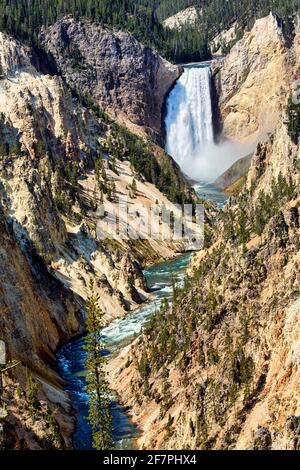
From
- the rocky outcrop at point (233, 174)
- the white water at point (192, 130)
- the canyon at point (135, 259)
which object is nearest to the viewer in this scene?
the canyon at point (135, 259)

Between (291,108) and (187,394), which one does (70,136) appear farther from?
(187,394)

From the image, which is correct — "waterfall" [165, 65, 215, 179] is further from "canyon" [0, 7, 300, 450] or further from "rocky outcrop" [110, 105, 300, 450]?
"rocky outcrop" [110, 105, 300, 450]

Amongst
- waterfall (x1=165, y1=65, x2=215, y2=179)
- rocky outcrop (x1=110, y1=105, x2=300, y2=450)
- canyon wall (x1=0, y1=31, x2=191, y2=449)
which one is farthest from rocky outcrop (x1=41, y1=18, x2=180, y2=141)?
rocky outcrop (x1=110, y1=105, x2=300, y2=450)

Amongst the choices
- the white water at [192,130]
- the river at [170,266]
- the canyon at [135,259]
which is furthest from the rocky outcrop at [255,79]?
the river at [170,266]

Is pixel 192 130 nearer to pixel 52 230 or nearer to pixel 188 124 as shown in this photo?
pixel 188 124

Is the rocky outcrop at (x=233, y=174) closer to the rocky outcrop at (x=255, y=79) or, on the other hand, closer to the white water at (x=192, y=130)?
the white water at (x=192, y=130)

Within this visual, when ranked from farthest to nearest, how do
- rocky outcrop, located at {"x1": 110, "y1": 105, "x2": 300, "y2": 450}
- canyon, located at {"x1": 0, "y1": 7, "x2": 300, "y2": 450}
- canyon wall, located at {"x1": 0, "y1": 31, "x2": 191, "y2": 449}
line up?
canyon wall, located at {"x1": 0, "y1": 31, "x2": 191, "y2": 449}, canyon, located at {"x1": 0, "y1": 7, "x2": 300, "y2": 450}, rocky outcrop, located at {"x1": 110, "y1": 105, "x2": 300, "y2": 450}
